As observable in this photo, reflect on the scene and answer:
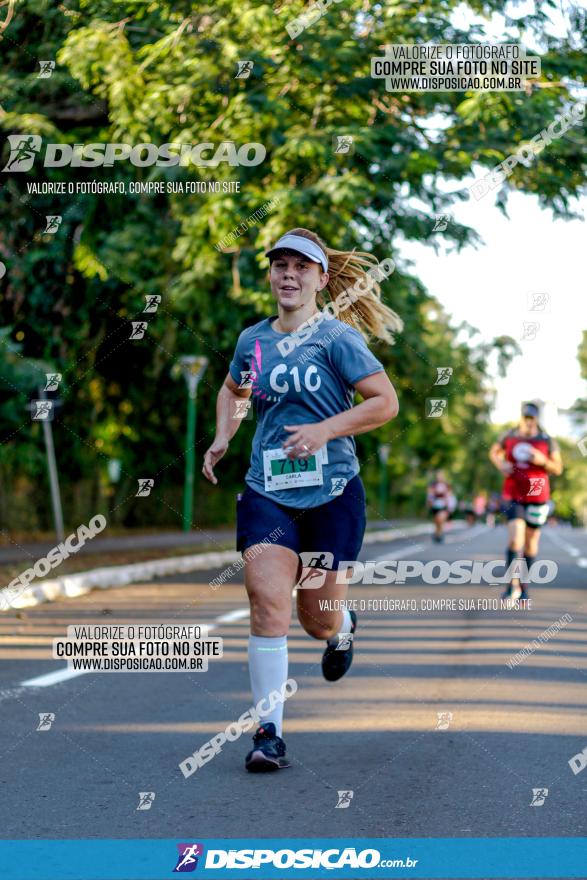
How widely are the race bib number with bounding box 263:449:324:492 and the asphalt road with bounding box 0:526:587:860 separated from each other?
3.71 ft

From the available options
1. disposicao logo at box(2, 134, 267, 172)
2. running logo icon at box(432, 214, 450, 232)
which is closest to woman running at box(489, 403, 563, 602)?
running logo icon at box(432, 214, 450, 232)

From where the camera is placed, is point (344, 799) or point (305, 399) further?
point (305, 399)

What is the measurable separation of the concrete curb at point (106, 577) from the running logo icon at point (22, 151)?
13.2ft

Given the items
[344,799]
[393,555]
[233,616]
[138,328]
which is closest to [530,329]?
[233,616]

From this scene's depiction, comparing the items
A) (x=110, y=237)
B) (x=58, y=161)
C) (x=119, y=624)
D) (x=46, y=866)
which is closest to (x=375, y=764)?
(x=46, y=866)

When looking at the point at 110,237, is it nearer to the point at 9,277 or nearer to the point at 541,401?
the point at 9,277

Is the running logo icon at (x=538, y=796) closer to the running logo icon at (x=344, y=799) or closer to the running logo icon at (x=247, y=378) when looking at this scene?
the running logo icon at (x=344, y=799)

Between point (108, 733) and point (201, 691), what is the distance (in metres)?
1.40

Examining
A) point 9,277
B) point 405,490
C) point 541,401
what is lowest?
point 405,490

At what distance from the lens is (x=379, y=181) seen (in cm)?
1318

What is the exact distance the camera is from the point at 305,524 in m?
5.68

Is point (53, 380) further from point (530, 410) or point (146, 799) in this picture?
point (146, 799)

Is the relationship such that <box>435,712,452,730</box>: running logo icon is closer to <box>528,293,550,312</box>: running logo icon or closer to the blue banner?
the blue banner

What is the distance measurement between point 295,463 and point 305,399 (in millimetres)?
264
